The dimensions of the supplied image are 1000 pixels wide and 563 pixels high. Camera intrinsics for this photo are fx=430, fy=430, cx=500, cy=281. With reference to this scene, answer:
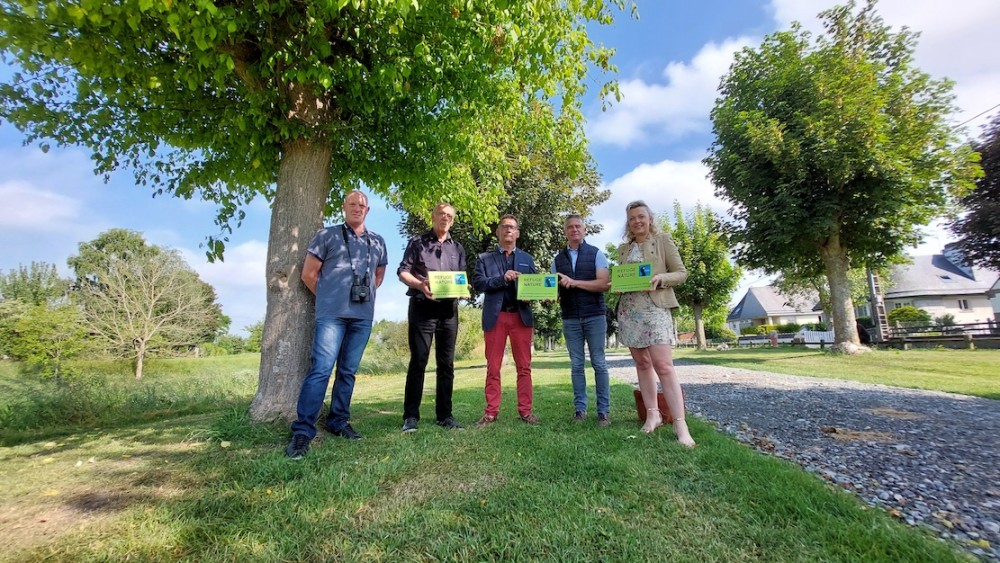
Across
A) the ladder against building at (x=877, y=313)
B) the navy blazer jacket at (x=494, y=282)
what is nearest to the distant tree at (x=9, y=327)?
the navy blazer jacket at (x=494, y=282)

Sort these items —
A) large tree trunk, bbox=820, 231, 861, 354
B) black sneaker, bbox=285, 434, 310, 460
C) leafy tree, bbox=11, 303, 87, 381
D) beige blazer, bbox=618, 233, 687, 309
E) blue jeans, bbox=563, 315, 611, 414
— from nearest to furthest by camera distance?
black sneaker, bbox=285, 434, 310, 460 → beige blazer, bbox=618, 233, 687, 309 → blue jeans, bbox=563, 315, 611, 414 → leafy tree, bbox=11, 303, 87, 381 → large tree trunk, bbox=820, 231, 861, 354

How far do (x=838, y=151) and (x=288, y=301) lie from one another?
1627cm

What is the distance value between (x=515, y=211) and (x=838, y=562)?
13.7m

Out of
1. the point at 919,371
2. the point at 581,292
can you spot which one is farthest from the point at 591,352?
the point at 919,371

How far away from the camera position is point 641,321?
3988 mm

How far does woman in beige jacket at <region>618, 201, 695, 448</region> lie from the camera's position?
380 centimetres

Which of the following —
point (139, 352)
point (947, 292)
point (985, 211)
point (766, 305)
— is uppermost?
point (985, 211)

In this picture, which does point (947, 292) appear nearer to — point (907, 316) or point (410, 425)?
point (907, 316)

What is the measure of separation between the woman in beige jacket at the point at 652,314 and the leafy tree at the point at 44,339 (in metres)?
13.2

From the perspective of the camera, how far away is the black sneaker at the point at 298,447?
11.1 feet

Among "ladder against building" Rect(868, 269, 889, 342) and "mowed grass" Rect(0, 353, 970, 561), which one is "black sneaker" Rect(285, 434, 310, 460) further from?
"ladder against building" Rect(868, 269, 889, 342)

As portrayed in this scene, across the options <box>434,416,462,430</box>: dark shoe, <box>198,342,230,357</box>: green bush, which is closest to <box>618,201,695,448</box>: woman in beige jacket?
<box>434,416,462,430</box>: dark shoe

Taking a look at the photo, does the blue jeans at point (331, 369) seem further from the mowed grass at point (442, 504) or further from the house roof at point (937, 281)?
the house roof at point (937, 281)

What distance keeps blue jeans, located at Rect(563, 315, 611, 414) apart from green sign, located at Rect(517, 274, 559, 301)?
42 centimetres
